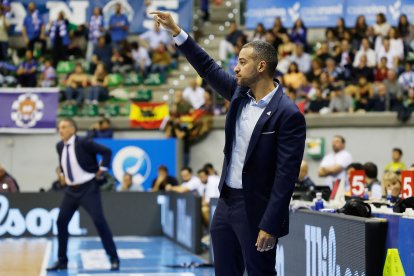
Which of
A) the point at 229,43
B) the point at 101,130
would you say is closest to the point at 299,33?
the point at 229,43

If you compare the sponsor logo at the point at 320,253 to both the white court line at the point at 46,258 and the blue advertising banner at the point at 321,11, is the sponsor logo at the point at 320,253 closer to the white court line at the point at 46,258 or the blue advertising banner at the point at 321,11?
the white court line at the point at 46,258

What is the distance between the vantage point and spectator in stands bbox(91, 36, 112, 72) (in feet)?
86.9

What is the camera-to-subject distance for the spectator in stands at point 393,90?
21578 millimetres

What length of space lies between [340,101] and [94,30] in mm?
8255

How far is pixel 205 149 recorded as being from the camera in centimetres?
2467

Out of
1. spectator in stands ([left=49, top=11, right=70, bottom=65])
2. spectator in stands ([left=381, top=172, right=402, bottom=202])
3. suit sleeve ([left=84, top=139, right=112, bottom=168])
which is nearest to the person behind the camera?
spectator in stands ([left=381, top=172, right=402, bottom=202])

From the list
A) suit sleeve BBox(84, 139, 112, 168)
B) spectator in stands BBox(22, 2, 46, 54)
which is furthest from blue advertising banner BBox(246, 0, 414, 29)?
suit sleeve BBox(84, 139, 112, 168)

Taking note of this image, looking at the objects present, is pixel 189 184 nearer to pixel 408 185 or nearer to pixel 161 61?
pixel 161 61

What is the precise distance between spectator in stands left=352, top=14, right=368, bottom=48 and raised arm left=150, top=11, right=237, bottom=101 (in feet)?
59.8

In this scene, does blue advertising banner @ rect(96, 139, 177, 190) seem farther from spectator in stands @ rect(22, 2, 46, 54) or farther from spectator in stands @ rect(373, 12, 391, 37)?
spectator in stands @ rect(373, 12, 391, 37)

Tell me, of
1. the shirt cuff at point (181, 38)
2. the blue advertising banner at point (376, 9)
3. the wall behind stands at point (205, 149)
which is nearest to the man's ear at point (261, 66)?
the shirt cuff at point (181, 38)

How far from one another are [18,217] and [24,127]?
5.08 m

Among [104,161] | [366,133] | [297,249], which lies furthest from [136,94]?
[297,249]

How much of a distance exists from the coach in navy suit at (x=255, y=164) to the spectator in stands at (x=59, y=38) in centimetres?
2133
